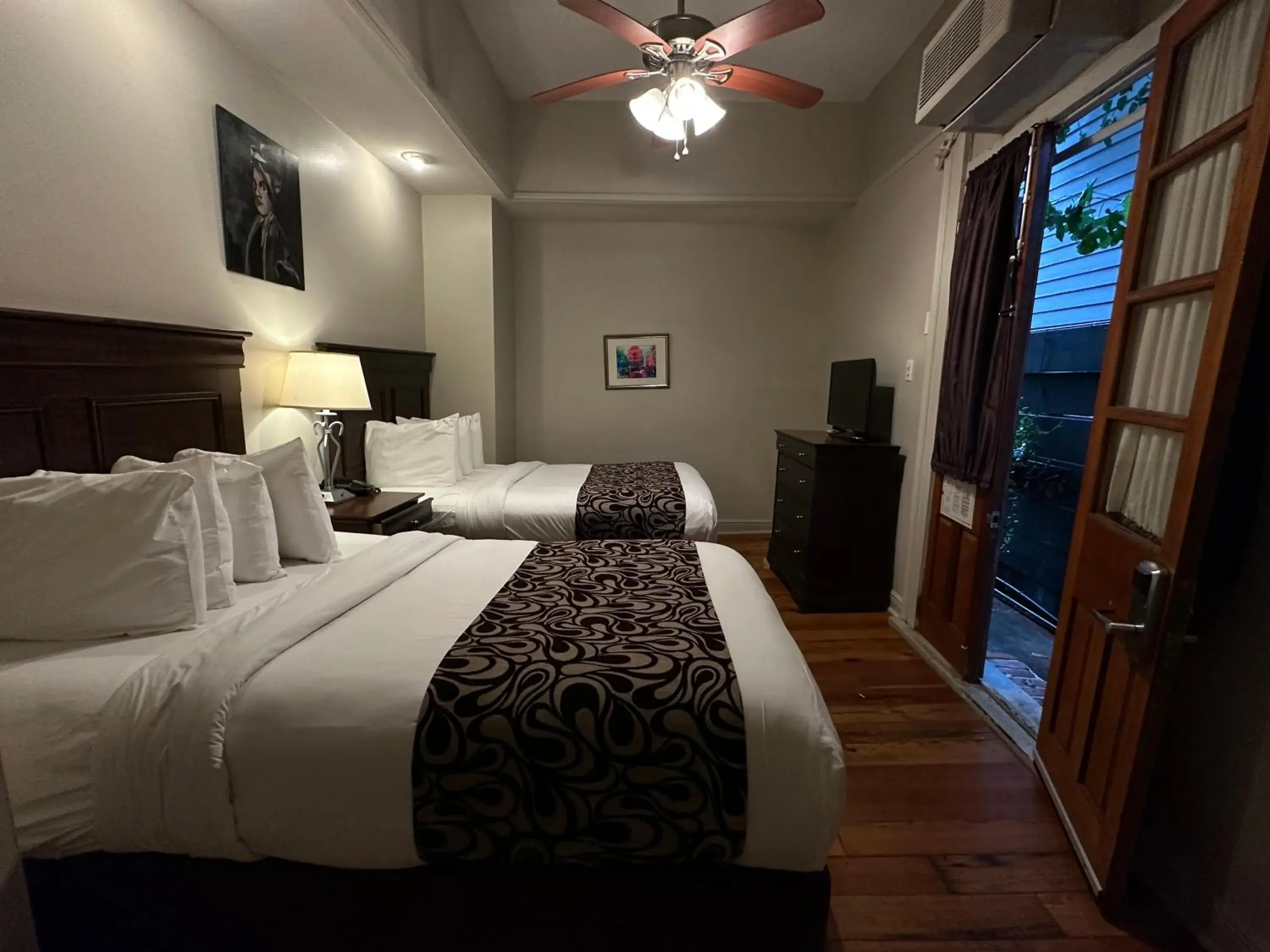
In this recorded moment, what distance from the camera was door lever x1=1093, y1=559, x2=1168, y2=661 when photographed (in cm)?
125

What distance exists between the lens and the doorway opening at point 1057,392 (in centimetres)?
246

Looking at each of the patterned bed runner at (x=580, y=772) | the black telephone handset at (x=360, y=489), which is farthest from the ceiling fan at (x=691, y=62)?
the patterned bed runner at (x=580, y=772)

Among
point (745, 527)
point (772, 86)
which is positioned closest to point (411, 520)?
point (772, 86)

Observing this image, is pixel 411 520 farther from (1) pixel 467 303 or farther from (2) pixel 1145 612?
(2) pixel 1145 612

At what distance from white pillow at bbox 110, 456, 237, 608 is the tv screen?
3.15 meters

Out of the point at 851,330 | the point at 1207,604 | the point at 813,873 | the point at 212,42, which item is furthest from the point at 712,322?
the point at 813,873

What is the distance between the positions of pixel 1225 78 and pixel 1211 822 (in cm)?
173

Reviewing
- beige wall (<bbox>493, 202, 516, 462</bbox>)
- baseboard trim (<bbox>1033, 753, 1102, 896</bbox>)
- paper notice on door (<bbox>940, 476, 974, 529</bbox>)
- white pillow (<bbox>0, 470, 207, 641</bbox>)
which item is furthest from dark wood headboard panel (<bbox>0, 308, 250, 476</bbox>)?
paper notice on door (<bbox>940, 476, 974, 529</bbox>)

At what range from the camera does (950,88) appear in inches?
82.0

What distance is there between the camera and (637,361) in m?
4.68

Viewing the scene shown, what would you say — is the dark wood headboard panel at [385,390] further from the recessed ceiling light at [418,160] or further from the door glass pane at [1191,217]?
the door glass pane at [1191,217]

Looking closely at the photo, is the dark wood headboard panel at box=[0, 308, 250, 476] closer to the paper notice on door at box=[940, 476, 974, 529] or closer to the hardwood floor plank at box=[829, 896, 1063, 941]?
the hardwood floor plank at box=[829, 896, 1063, 941]

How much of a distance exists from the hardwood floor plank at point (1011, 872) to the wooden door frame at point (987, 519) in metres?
0.96

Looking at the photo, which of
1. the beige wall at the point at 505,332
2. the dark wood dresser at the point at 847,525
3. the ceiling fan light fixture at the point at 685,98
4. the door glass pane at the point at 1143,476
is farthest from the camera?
the beige wall at the point at 505,332
